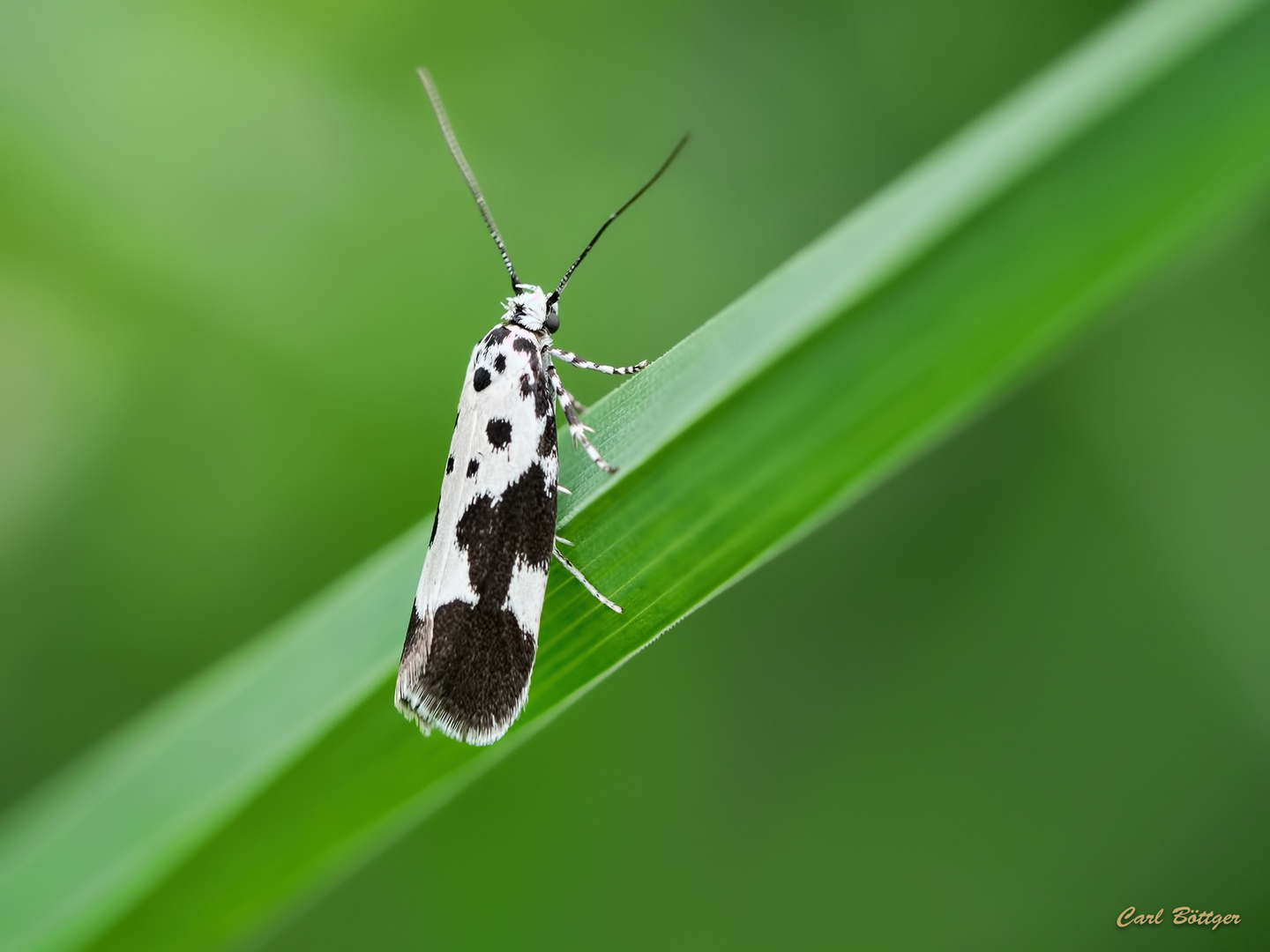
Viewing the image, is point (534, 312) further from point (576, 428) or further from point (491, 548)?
point (491, 548)

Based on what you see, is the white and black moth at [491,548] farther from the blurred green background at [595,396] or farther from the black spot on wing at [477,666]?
the blurred green background at [595,396]

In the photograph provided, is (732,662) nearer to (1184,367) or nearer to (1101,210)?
(1184,367)

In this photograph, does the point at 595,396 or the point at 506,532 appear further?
the point at 595,396

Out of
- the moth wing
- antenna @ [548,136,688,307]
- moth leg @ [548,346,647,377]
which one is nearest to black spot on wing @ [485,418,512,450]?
the moth wing

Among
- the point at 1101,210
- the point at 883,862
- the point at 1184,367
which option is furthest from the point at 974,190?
the point at 883,862

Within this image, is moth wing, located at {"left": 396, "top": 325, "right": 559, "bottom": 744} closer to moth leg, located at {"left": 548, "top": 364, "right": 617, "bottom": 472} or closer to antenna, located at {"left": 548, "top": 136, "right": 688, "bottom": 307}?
moth leg, located at {"left": 548, "top": 364, "right": 617, "bottom": 472}

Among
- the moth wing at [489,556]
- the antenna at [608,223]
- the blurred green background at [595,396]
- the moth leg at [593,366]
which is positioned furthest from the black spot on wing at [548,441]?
the blurred green background at [595,396]

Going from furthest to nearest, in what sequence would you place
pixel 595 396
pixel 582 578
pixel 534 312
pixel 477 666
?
pixel 595 396 → pixel 534 312 → pixel 477 666 → pixel 582 578

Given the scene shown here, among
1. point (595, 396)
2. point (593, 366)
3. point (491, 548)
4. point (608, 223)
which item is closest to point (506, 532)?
point (491, 548)
